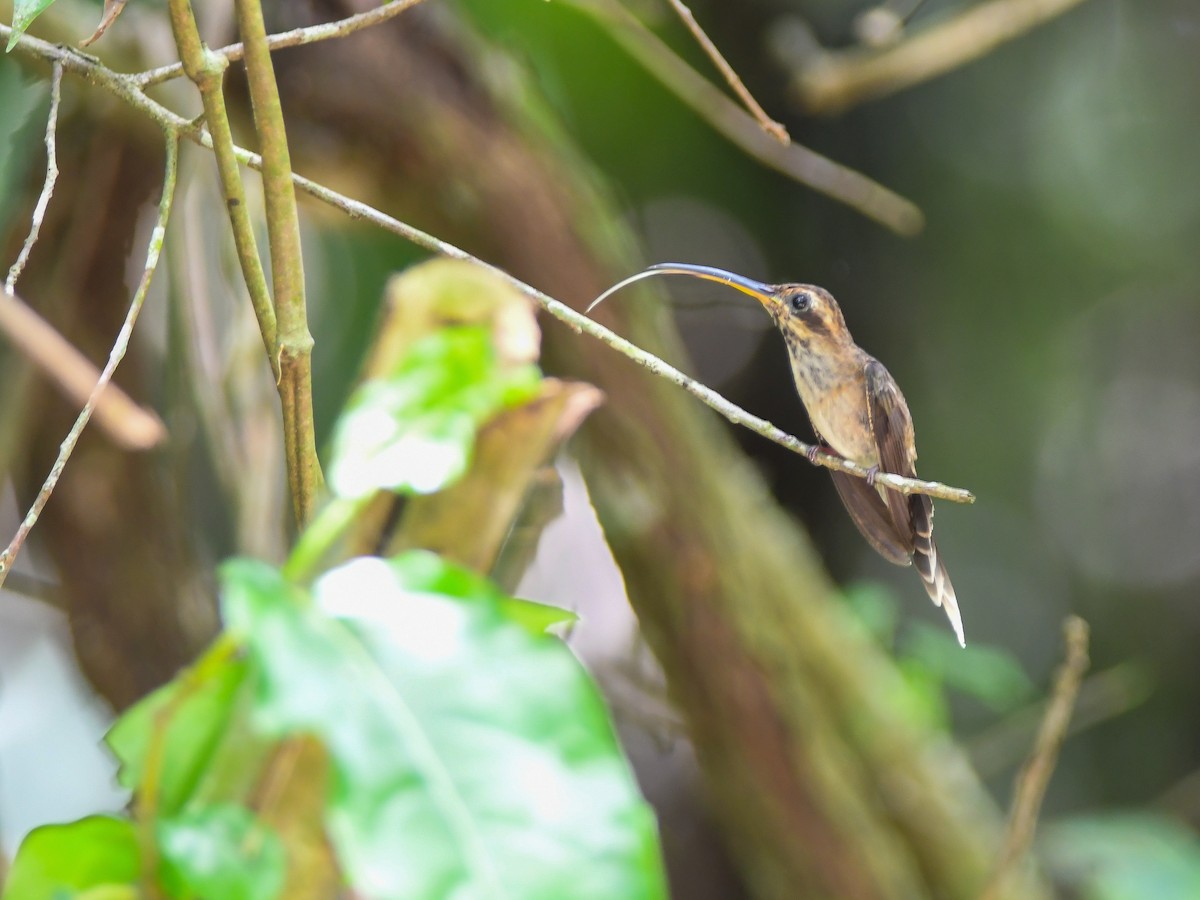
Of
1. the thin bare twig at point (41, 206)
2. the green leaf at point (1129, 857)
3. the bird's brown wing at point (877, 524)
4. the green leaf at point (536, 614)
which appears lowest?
the green leaf at point (536, 614)

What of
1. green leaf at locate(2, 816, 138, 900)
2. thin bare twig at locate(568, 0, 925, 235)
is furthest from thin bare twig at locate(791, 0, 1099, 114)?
green leaf at locate(2, 816, 138, 900)

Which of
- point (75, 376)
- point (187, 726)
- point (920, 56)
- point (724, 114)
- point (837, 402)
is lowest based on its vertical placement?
point (187, 726)

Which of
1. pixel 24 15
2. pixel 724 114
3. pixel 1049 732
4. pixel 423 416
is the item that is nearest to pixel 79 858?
pixel 423 416

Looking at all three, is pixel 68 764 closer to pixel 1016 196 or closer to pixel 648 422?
pixel 648 422

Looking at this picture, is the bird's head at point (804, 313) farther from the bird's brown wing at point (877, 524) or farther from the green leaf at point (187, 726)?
the green leaf at point (187, 726)

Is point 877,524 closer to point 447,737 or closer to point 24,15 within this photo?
point 447,737

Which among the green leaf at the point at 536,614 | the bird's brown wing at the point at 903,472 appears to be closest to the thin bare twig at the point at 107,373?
the green leaf at the point at 536,614

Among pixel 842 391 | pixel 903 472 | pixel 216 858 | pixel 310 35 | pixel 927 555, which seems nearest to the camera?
pixel 216 858
